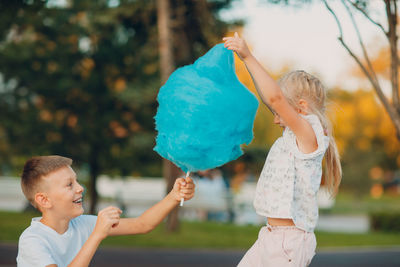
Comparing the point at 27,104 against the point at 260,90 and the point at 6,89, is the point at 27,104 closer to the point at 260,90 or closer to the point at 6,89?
the point at 6,89

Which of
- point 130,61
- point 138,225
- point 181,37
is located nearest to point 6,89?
point 130,61

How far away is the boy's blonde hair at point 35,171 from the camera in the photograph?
8.89 ft

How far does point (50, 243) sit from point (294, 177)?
1241 millimetres

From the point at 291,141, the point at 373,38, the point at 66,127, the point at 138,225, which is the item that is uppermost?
the point at 373,38

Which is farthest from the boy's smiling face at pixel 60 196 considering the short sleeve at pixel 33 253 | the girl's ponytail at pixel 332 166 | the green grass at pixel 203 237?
the green grass at pixel 203 237

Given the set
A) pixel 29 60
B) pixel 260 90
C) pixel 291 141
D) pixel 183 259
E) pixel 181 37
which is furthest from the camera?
pixel 29 60

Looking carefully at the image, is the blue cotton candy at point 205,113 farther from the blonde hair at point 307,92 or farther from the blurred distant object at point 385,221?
the blurred distant object at point 385,221

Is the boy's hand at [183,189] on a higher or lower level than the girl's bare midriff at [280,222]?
higher

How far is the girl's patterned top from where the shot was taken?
2.80 meters

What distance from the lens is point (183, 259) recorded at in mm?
9789

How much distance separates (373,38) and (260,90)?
2153 cm

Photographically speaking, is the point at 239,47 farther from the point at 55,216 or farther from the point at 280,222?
the point at 55,216

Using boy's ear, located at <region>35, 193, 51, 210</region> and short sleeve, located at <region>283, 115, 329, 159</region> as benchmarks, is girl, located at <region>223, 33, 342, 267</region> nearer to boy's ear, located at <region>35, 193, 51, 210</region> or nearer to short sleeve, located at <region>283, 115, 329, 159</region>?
short sleeve, located at <region>283, 115, 329, 159</region>

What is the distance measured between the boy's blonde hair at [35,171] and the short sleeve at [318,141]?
116 cm
